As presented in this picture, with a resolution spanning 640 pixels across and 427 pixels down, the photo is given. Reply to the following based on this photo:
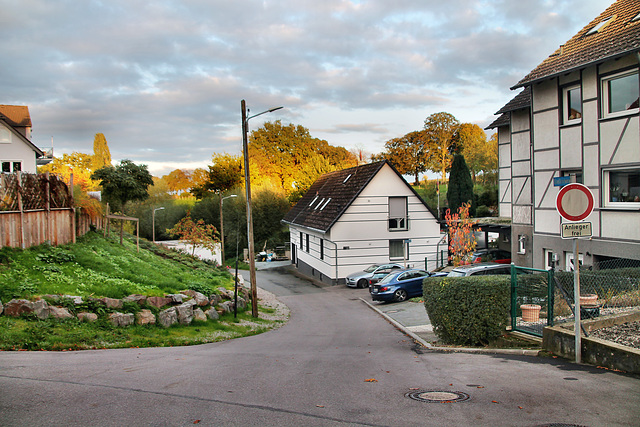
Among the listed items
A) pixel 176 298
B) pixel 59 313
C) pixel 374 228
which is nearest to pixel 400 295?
pixel 374 228

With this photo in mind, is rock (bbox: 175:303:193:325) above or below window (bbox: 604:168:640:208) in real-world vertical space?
below

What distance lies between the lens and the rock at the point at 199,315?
16.4m

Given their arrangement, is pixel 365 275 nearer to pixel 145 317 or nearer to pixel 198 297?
pixel 198 297

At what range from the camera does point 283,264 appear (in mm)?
48656

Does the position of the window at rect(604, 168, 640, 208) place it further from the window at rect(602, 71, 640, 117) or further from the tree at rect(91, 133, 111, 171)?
the tree at rect(91, 133, 111, 171)

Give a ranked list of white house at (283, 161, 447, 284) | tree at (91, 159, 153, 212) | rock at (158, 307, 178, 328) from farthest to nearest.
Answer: white house at (283, 161, 447, 284)
tree at (91, 159, 153, 212)
rock at (158, 307, 178, 328)

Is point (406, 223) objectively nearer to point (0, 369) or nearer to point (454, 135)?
point (0, 369)

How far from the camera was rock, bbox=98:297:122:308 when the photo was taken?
13675 mm

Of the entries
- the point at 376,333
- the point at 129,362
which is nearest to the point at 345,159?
the point at 376,333

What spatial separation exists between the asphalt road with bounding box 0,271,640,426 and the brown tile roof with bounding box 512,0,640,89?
1216 centimetres

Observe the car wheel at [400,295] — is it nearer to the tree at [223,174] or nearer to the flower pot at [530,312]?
the flower pot at [530,312]

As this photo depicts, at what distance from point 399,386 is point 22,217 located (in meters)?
13.4

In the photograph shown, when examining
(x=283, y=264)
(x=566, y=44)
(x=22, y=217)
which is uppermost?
(x=566, y=44)

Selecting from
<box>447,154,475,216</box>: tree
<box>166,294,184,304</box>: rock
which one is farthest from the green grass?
<box>447,154,475,216</box>: tree
